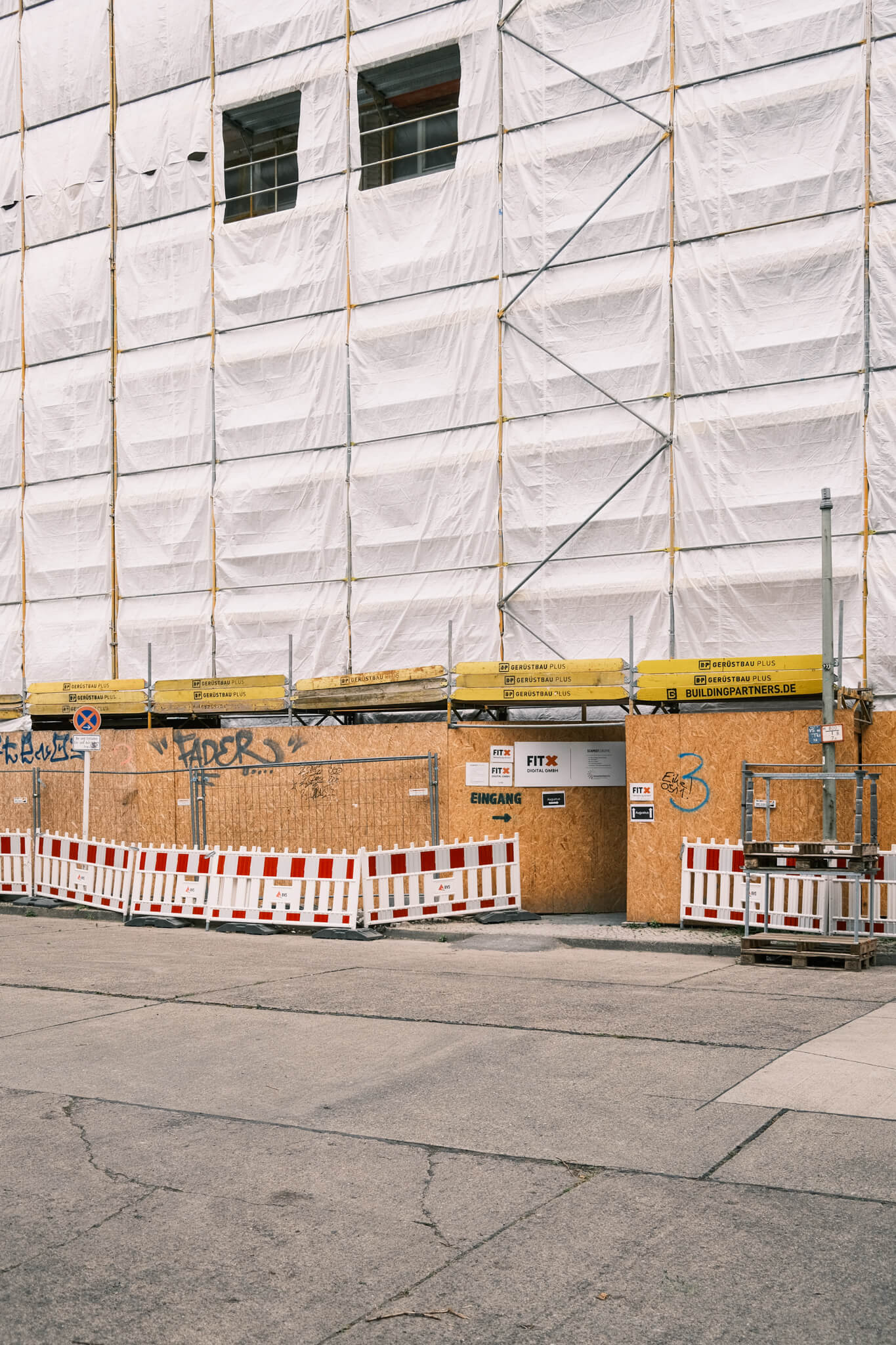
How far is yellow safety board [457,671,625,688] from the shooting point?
17.2 meters

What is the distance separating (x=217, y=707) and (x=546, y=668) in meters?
5.74

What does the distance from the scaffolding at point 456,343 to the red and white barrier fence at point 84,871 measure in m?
4.61

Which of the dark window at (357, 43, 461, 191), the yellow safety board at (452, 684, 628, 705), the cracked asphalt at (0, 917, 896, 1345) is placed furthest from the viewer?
the dark window at (357, 43, 461, 191)

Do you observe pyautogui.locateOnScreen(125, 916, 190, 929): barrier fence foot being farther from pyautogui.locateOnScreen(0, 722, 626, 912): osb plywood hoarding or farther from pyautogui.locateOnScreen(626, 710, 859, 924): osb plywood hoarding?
pyautogui.locateOnScreen(626, 710, 859, 924): osb plywood hoarding

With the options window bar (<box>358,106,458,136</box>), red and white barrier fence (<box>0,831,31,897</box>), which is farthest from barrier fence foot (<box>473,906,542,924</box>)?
window bar (<box>358,106,458,136</box>)

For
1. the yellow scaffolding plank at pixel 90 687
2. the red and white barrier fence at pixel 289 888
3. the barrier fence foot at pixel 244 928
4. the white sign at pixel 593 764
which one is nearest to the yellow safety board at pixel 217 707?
the yellow scaffolding plank at pixel 90 687

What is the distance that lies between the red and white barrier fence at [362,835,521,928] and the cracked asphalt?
15.1 ft

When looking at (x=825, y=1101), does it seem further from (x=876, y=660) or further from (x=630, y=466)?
(x=630, y=466)

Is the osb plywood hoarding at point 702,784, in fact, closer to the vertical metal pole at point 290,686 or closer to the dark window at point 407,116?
the vertical metal pole at point 290,686

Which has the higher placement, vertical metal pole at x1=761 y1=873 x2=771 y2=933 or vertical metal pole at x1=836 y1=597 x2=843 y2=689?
vertical metal pole at x1=836 y1=597 x2=843 y2=689

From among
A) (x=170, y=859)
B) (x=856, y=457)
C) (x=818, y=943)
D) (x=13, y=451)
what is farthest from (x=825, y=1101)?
(x=13, y=451)

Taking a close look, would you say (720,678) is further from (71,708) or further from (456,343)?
(71,708)

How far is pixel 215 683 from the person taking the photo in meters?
20.5

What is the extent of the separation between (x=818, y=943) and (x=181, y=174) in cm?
1732
